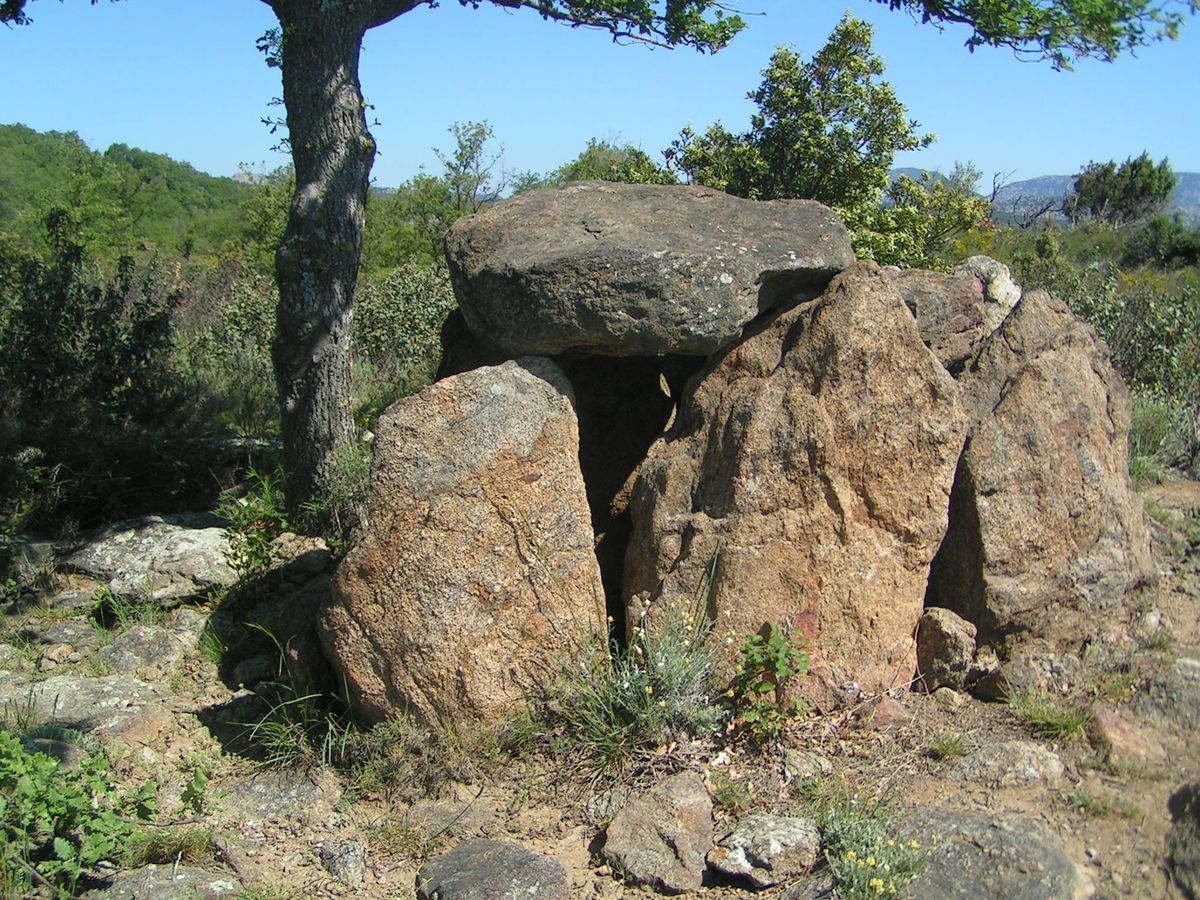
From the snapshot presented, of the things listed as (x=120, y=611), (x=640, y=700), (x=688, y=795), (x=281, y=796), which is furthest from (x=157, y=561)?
(x=688, y=795)

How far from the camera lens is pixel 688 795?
3.82 m

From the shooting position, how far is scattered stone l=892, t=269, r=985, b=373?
5.17 metres

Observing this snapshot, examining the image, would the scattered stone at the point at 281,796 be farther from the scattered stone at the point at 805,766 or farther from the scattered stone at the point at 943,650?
the scattered stone at the point at 943,650

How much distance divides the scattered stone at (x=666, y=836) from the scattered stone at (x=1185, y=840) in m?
1.44

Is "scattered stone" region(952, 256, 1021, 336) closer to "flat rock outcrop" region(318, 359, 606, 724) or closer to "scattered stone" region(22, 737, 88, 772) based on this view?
"flat rock outcrop" region(318, 359, 606, 724)

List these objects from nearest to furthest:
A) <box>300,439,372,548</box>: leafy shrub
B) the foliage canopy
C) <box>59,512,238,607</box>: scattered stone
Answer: <box>59,512,238,607</box>: scattered stone
<box>300,439,372,548</box>: leafy shrub
the foliage canopy

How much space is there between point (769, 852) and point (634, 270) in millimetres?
2253

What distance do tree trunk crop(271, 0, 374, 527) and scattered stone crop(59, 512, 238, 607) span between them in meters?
0.54

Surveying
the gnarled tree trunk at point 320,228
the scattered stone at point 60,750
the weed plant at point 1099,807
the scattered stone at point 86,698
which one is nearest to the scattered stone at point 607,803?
the weed plant at point 1099,807

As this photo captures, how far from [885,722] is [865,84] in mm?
6491

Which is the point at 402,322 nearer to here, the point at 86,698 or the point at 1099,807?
the point at 86,698

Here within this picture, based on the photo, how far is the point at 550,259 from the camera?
175 inches

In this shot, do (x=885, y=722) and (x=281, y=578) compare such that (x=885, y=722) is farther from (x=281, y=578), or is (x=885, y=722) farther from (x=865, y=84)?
(x=865, y=84)

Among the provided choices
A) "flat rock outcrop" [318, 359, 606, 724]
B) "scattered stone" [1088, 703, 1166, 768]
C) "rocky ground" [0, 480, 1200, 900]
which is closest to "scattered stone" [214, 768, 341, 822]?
"rocky ground" [0, 480, 1200, 900]
